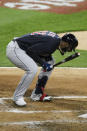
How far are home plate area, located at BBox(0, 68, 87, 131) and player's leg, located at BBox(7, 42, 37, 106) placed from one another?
22 cm

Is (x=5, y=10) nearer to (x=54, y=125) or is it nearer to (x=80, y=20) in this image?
(x=80, y=20)

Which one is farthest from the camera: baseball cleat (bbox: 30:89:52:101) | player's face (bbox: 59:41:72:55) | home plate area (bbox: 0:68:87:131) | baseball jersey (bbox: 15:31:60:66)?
baseball cleat (bbox: 30:89:52:101)

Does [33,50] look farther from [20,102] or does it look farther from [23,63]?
[20,102]

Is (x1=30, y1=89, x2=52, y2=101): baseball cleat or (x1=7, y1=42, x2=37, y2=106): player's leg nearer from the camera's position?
(x1=7, y1=42, x2=37, y2=106): player's leg

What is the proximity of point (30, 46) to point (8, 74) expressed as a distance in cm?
294

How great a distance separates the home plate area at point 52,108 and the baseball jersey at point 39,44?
1.03 m

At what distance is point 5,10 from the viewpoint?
73.8 feet

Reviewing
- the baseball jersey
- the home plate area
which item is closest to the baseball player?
the baseball jersey

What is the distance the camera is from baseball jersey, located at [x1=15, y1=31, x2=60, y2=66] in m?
8.39

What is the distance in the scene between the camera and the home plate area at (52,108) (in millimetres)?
7359

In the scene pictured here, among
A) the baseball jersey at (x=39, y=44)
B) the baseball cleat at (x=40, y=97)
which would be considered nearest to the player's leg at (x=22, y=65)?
the baseball jersey at (x=39, y=44)

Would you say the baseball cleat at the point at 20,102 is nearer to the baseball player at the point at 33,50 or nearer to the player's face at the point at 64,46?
the baseball player at the point at 33,50

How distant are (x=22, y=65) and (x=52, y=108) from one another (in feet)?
3.62

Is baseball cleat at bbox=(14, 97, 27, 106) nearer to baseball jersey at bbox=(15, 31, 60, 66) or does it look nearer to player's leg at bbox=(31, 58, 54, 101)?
player's leg at bbox=(31, 58, 54, 101)
